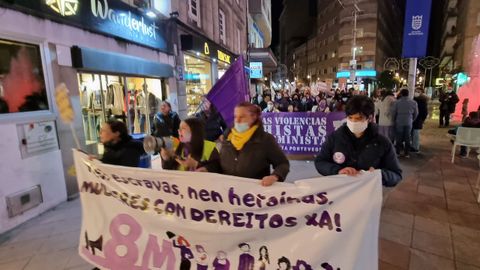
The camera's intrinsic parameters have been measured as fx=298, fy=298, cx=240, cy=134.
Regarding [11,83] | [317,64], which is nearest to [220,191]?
[11,83]

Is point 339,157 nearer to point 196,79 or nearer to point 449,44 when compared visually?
point 196,79

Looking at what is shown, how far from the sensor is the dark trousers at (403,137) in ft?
25.4

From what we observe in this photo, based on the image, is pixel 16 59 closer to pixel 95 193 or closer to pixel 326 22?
pixel 95 193

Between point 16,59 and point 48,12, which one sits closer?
point 16,59

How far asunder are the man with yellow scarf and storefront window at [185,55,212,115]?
28.5ft

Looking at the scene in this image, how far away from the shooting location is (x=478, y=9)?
35719mm

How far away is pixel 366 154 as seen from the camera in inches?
104

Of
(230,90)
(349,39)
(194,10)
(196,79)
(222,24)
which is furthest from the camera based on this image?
(349,39)

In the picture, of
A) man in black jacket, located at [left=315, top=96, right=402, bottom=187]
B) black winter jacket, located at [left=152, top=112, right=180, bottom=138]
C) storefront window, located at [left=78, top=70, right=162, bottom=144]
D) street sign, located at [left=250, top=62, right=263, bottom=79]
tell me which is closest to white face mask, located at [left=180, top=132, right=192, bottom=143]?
man in black jacket, located at [left=315, top=96, right=402, bottom=187]

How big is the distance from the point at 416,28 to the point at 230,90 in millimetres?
7343

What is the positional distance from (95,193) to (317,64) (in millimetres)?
80815

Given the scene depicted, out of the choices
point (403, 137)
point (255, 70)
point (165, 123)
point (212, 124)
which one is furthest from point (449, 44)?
point (165, 123)

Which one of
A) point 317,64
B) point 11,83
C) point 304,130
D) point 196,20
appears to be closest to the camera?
point 11,83

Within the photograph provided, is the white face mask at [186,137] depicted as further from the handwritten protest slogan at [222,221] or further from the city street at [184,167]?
the handwritten protest slogan at [222,221]
